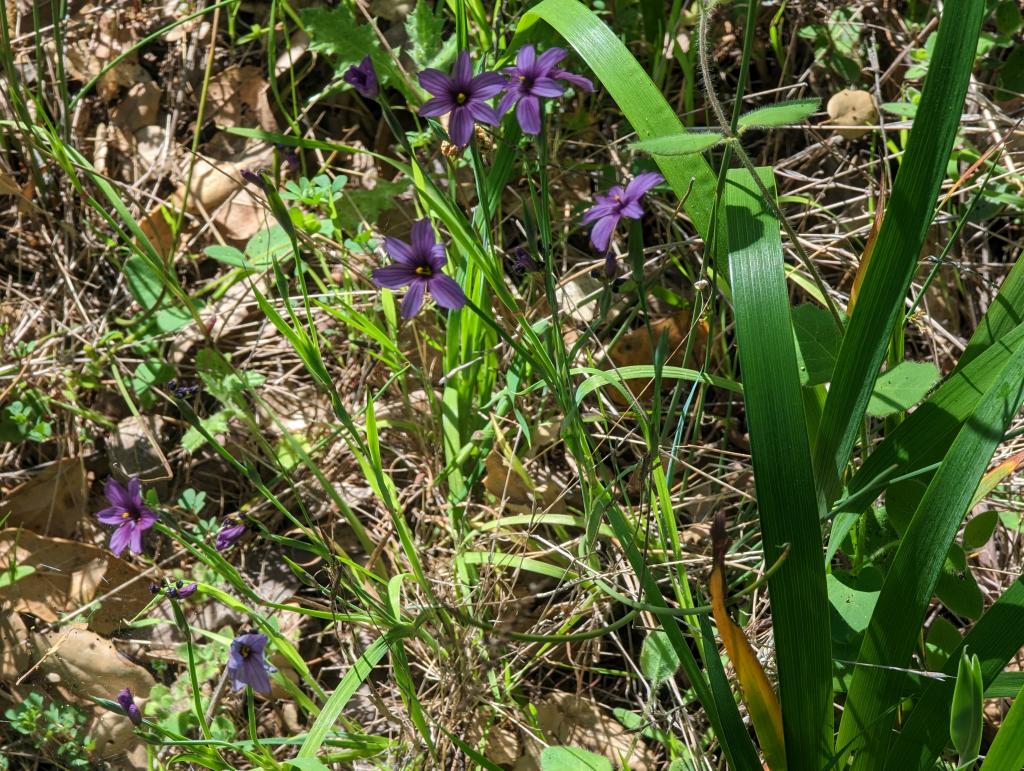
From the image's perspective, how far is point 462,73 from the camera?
1.42 meters

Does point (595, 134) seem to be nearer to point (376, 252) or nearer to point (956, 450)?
point (376, 252)

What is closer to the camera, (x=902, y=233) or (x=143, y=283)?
(x=902, y=233)

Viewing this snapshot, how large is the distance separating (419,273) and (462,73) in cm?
34

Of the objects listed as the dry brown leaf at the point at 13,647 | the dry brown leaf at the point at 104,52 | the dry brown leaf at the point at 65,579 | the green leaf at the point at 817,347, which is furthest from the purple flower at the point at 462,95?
the dry brown leaf at the point at 104,52

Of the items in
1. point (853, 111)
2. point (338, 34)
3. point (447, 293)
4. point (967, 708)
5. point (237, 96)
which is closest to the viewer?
point (967, 708)

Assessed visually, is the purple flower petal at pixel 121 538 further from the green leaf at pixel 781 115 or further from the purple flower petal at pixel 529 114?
the green leaf at pixel 781 115

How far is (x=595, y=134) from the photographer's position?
2.33 metres

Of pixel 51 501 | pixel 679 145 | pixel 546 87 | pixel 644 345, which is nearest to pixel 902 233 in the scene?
pixel 679 145

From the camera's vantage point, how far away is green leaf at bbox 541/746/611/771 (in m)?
1.45

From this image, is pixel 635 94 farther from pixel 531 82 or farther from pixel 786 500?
pixel 786 500

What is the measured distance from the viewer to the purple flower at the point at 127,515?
1.59m

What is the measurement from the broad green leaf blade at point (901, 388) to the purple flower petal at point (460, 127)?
0.72 meters

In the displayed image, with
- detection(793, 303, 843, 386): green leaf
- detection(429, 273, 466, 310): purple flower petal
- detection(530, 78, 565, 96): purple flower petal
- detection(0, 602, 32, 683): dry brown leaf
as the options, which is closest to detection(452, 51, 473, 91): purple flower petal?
detection(530, 78, 565, 96): purple flower petal

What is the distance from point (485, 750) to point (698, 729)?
407mm
